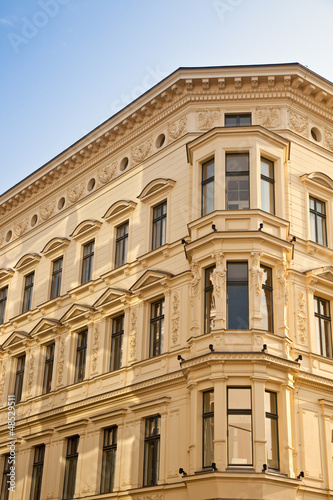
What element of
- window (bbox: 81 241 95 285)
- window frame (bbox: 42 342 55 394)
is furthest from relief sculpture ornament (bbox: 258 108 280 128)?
window frame (bbox: 42 342 55 394)

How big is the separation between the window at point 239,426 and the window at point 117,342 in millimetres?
6808

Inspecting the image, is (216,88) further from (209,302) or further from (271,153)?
(209,302)

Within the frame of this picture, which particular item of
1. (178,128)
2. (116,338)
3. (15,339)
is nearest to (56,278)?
(15,339)

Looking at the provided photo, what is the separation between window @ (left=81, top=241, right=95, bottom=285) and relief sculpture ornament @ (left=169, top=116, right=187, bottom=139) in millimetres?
6183

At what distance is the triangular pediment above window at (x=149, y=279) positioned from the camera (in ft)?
87.7

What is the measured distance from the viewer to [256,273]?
23844 mm

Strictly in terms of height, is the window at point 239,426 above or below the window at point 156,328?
below

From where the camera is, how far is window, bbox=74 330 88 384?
29906 mm

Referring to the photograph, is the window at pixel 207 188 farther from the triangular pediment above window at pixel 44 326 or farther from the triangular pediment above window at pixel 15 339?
the triangular pediment above window at pixel 15 339

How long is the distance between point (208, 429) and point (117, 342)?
7.04 m

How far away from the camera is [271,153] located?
26516 mm

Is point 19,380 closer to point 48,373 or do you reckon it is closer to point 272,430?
point 48,373

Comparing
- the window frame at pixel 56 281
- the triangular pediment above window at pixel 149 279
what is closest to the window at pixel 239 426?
the triangular pediment above window at pixel 149 279

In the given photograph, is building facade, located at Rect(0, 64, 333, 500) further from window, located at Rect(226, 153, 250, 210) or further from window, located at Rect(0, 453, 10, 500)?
window, located at Rect(0, 453, 10, 500)
